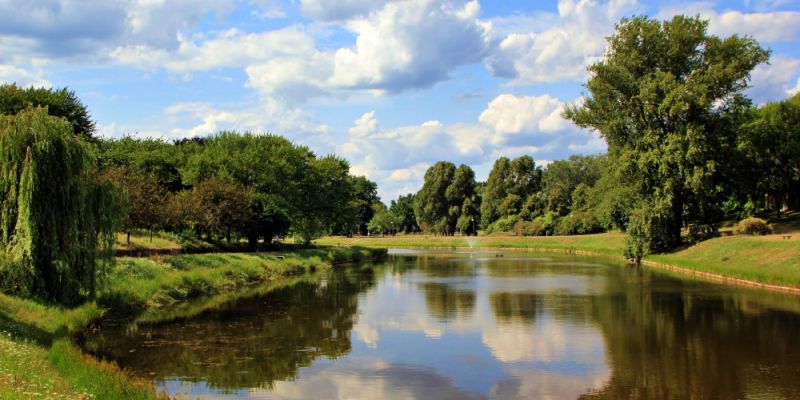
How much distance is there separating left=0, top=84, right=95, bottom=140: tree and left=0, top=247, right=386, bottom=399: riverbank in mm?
15882

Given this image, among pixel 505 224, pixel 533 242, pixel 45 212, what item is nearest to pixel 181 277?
pixel 45 212

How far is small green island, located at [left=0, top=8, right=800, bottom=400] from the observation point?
782 inches

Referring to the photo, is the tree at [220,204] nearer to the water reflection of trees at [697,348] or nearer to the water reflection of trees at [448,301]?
the water reflection of trees at [448,301]

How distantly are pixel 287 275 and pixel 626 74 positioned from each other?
3607 cm

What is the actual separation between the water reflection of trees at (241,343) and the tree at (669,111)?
1368 inches

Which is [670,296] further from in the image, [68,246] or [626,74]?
[68,246]

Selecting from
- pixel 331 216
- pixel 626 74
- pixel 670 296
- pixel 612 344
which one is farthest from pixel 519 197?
pixel 612 344

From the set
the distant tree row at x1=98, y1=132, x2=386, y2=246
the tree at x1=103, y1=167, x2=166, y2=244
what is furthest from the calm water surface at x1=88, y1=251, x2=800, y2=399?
the distant tree row at x1=98, y1=132, x2=386, y2=246

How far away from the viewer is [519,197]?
412ft

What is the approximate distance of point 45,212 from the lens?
24297 mm

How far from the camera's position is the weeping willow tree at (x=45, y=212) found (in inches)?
925

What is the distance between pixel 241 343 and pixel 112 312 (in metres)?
8.50

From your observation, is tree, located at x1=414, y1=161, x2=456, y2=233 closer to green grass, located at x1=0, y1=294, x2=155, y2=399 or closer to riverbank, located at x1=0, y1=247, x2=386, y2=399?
riverbank, located at x1=0, y1=247, x2=386, y2=399

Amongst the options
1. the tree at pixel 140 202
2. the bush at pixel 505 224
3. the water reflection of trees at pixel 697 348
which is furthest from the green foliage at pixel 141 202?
the bush at pixel 505 224
